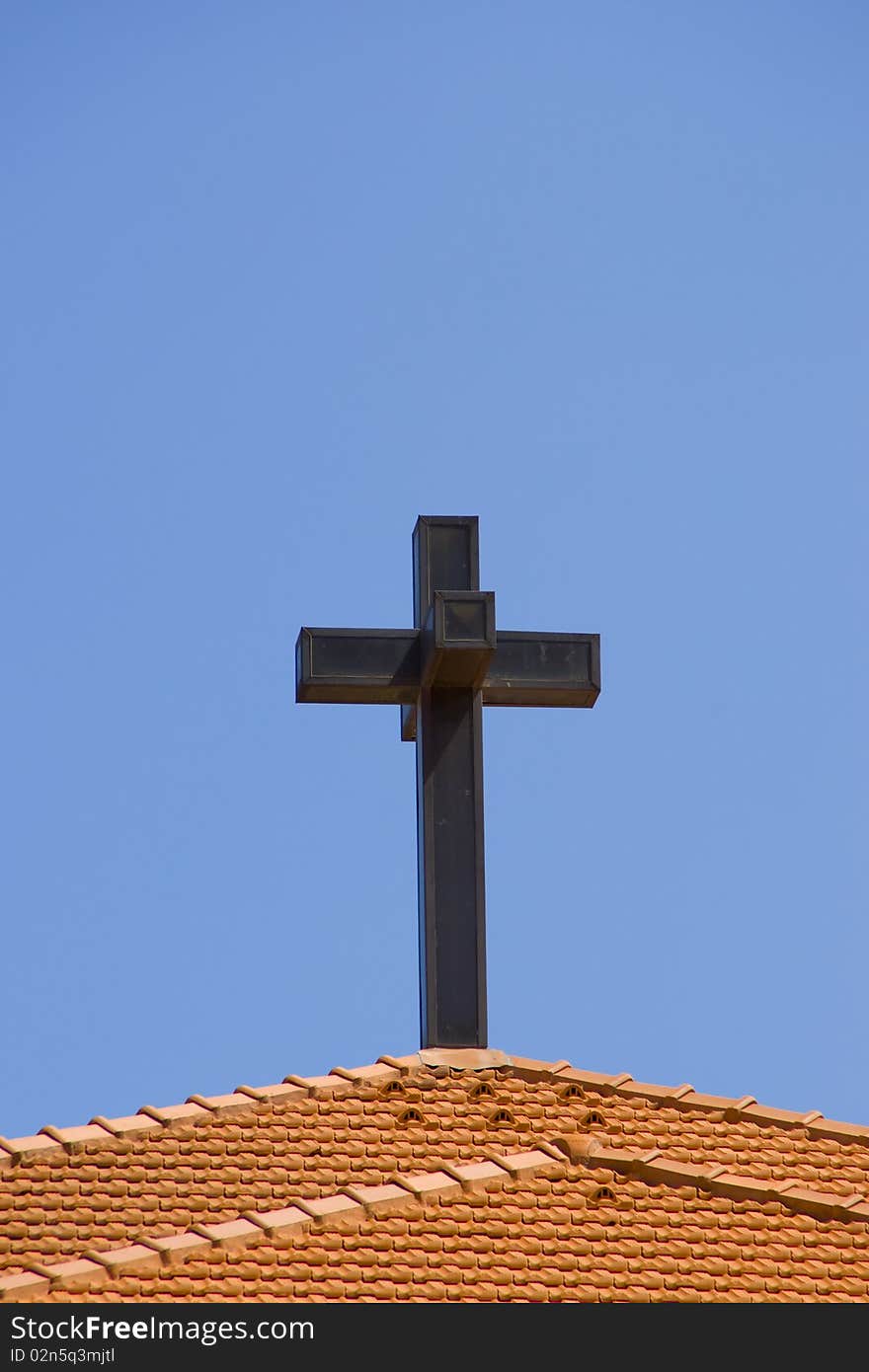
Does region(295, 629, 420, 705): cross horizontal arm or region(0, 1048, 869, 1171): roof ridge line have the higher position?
region(295, 629, 420, 705): cross horizontal arm

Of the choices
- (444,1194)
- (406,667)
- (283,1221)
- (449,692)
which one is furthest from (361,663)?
(283,1221)

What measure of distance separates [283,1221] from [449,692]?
397 cm

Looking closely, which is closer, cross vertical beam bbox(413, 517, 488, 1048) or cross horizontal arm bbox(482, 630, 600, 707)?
cross vertical beam bbox(413, 517, 488, 1048)

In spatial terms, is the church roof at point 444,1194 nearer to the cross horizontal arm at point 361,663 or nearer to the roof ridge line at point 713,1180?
the roof ridge line at point 713,1180

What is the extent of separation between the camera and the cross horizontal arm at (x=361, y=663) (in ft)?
43.9

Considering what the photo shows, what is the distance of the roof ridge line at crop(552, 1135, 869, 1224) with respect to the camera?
10.9m

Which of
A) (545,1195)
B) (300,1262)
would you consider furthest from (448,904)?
(300,1262)

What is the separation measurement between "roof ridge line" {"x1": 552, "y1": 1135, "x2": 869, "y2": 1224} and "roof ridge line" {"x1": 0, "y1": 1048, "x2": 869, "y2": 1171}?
90cm

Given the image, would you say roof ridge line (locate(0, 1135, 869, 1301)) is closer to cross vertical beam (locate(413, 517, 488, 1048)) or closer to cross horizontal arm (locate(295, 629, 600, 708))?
cross vertical beam (locate(413, 517, 488, 1048))

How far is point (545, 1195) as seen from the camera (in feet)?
35.8

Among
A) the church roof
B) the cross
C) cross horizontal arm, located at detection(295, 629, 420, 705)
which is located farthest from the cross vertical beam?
the church roof

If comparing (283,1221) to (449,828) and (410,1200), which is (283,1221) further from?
(449,828)
